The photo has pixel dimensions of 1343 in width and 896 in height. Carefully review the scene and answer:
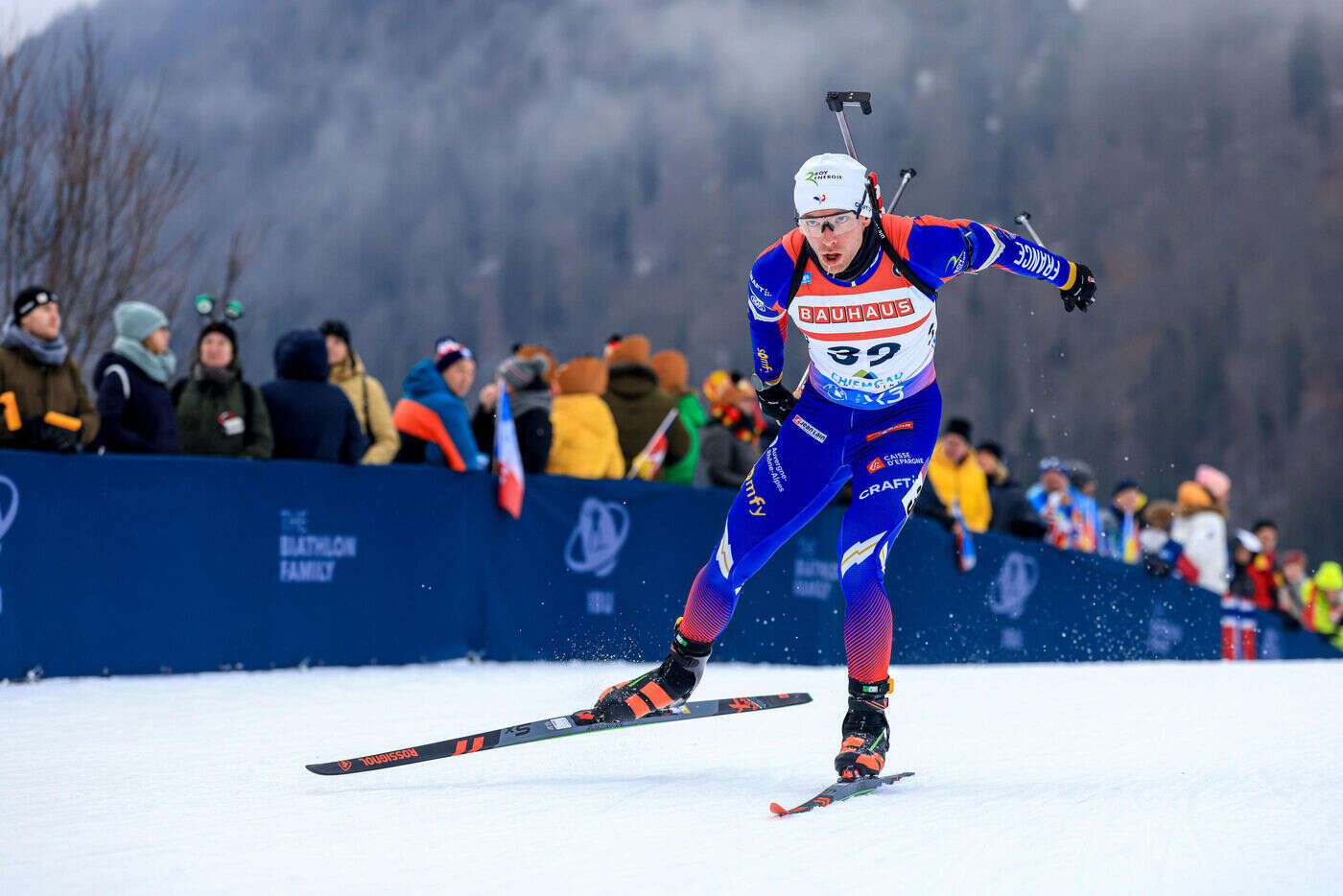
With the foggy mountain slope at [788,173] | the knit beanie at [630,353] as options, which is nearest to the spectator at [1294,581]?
the knit beanie at [630,353]

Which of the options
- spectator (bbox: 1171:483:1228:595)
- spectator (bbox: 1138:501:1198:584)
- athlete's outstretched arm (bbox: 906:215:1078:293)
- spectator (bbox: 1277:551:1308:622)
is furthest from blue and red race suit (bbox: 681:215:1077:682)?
spectator (bbox: 1277:551:1308:622)

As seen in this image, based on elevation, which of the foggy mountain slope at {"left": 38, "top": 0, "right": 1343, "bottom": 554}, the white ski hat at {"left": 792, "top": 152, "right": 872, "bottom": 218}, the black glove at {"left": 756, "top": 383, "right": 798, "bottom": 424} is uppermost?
the foggy mountain slope at {"left": 38, "top": 0, "right": 1343, "bottom": 554}

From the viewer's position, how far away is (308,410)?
7.16m

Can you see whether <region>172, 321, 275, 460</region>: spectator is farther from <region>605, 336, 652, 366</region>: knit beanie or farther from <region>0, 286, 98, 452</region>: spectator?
<region>605, 336, 652, 366</region>: knit beanie

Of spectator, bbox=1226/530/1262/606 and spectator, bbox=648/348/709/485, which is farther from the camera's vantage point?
spectator, bbox=1226/530/1262/606

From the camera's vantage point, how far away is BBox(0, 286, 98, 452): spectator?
244 inches

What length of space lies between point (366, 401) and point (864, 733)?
189 inches

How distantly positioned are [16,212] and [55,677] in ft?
25.7

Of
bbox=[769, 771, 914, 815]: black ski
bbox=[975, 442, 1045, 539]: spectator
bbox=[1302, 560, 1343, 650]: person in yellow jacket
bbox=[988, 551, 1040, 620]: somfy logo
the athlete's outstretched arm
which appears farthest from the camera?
bbox=[1302, 560, 1343, 650]: person in yellow jacket

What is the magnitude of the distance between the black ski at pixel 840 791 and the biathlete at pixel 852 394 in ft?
0.54

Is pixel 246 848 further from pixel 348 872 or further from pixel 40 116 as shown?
pixel 40 116

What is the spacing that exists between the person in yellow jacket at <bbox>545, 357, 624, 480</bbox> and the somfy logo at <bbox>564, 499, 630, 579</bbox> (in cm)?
22

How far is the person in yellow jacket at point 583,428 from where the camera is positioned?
328 inches

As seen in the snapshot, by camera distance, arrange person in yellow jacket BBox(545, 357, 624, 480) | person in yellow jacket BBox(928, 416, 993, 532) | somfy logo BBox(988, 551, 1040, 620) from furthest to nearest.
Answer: person in yellow jacket BBox(928, 416, 993, 532) → somfy logo BBox(988, 551, 1040, 620) → person in yellow jacket BBox(545, 357, 624, 480)
